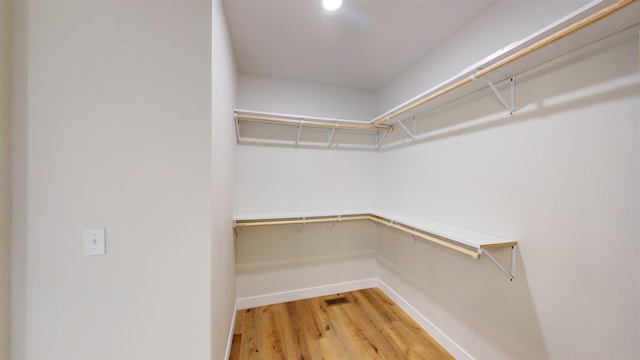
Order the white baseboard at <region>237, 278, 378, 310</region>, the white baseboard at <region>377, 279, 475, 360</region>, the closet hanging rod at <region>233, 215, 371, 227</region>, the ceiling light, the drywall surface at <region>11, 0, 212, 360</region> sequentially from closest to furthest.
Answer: the drywall surface at <region>11, 0, 212, 360</region> < the ceiling light < the white baseboard at <region>377, 279, 475, 360</region> < the closet hanging rod at <region>233, 215, 371, 227</region> < the white baseboard at <region>237, 278, 378, 310</region>

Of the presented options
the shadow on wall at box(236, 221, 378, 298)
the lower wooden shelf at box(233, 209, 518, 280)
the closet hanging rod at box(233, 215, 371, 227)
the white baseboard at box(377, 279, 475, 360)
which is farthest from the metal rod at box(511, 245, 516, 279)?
the shadow on wall at box(236, 221, 378, 298)

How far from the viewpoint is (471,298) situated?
1546 millimetres

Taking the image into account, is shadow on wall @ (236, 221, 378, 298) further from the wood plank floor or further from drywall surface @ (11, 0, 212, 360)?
drywall surface @ (11, 0, 212, 360)

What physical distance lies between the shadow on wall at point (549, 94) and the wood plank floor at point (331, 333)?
68.5 inches

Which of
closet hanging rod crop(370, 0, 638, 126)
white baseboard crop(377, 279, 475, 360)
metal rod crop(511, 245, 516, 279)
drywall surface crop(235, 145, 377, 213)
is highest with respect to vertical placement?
closet hanging rod crop(370, 0, 638, 126)

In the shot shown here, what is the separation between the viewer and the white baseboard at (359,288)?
168 cm

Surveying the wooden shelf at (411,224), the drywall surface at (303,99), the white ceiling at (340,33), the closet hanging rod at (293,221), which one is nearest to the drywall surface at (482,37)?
the white ceiling at (340,33)

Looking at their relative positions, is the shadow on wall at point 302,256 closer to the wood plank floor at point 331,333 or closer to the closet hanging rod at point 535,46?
the wood plank floor at point 331,333

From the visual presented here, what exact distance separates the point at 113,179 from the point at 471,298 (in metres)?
2.25

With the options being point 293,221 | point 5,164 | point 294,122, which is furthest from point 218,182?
point 294,122

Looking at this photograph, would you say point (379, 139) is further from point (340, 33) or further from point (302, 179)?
point (340, 33)

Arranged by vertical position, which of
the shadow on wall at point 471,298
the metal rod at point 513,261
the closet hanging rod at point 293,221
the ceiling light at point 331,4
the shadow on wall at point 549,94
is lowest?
the shadow on wall at point 471,298

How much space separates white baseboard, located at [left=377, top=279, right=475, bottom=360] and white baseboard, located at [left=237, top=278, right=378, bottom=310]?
0.92 ft

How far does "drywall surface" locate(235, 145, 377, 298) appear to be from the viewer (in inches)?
89.9
